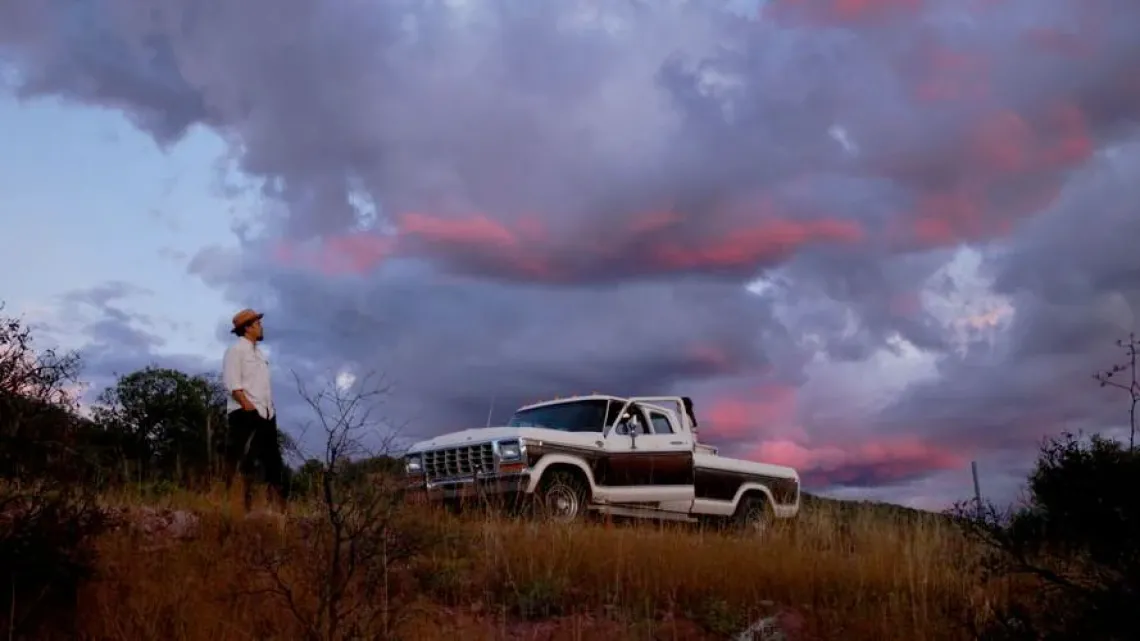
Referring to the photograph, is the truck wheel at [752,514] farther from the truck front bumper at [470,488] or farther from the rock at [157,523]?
the rock at [157,523]

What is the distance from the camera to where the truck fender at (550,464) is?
12.9 metres

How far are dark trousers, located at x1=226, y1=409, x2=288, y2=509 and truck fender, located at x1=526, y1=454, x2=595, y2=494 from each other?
2.95m

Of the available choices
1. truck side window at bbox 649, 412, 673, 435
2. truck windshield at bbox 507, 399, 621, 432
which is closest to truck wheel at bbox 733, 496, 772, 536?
truck side window at bbox 649, 412, 673, 435

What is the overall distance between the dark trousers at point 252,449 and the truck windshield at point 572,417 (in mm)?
3746

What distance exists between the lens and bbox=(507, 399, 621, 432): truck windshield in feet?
46.5

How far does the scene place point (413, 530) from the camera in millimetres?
9906

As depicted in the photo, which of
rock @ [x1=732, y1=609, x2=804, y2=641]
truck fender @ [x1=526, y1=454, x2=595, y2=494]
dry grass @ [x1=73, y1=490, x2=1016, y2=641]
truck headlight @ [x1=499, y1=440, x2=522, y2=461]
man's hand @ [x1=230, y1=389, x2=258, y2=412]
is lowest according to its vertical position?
rock @ [x1=732, y1=609, x2=804, y2=641]

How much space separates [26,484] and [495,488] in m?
5.20

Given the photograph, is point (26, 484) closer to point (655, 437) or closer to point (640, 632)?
point (640, 632)

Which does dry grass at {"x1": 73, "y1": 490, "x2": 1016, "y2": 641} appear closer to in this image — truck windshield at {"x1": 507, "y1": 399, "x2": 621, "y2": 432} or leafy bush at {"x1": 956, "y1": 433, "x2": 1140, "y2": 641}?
leafy bush at {"x1": 956, "y1": 433, "x2": 1140, "y2": 641}

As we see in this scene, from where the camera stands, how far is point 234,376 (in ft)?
35.4

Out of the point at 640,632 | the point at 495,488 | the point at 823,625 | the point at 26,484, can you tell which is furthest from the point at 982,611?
the point at 26,484

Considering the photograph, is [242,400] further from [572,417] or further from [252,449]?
[572,417]

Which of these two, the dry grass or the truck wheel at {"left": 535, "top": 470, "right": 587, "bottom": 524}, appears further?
the truck wheel at {"left": 535, "top": 470, "right": 587, "bottom": 524}
